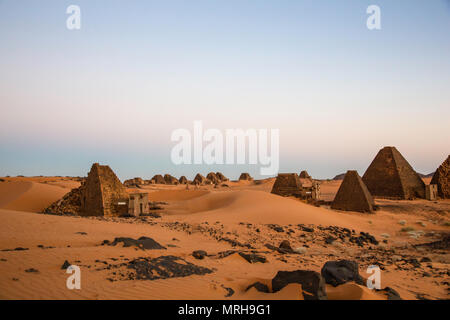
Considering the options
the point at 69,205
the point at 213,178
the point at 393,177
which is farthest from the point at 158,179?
the point at 69,205

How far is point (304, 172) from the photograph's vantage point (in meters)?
47.4

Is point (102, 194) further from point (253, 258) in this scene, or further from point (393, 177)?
point (393, 177)

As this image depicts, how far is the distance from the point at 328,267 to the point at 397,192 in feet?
71.9

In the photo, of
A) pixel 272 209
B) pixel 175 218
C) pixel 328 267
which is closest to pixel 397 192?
pixel 272 209

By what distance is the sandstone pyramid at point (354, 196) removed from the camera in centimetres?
1961

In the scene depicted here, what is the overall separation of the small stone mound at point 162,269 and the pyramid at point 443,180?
26298 mm

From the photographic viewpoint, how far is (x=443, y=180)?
26.7m

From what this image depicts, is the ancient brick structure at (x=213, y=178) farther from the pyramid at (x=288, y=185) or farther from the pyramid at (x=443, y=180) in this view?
the pyramid at (x=443, y=180)

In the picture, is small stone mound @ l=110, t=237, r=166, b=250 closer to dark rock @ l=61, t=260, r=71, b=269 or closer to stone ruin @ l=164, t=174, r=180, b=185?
dark rock @ l=61, t=260, r=71, b=269

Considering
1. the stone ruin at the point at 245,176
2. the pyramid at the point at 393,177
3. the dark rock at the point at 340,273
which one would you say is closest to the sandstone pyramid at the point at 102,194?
the dark rock at the point at 340,273

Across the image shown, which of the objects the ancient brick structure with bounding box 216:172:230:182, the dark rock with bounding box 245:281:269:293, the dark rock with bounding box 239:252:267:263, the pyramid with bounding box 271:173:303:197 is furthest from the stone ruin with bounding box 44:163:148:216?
the ancient brick structure with bounding box 216:172:230:182

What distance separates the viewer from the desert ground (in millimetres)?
5289

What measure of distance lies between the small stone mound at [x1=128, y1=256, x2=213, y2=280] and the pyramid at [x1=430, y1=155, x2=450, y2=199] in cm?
2630
